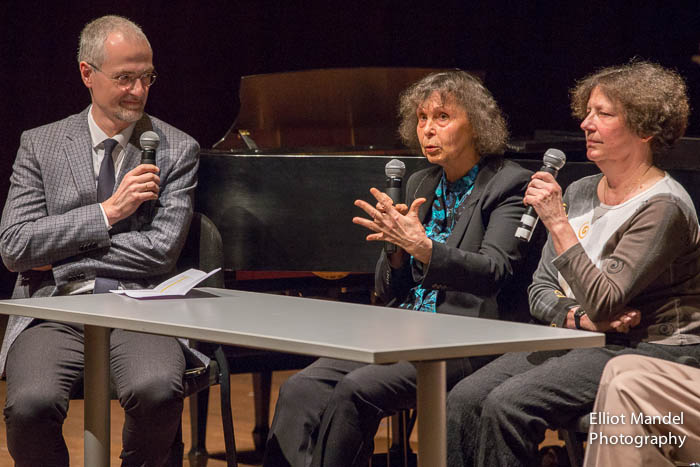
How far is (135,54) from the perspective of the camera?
3.24 metres

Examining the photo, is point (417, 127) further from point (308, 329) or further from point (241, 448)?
point (241, 448)

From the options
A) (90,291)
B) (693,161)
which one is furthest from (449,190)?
(90,291)

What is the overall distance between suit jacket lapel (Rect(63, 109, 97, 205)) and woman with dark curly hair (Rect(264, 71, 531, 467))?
0.92m

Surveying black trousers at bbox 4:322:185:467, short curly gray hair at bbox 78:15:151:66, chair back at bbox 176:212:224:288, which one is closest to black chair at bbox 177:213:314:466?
chair back at bbox 176:212:224:288

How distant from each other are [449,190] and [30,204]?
1337 mm

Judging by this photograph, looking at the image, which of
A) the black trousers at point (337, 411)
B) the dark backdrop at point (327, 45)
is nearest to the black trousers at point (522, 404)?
the black trousers at point (337, 411)

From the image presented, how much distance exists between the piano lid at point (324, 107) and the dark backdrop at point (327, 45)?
75.1 inches

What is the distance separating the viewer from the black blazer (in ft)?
9.14

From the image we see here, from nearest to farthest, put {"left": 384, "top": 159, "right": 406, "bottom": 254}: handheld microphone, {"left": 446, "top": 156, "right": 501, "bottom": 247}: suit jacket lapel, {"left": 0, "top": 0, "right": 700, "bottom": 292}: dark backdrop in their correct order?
{"left": 384, "top": 159, "right": 406, "bottom": 254}: handheld microphone
{"left": 446, "top": 156, "right": 501, "bottom": 247}: suit jacket lapel
{"left": 0, "top": 0, "right": 700, "bottom": 292}: dark backdrop

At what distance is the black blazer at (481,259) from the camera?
279 centimetres

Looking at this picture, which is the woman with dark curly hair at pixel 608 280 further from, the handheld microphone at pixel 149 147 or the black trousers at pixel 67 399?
the handheld microphone at pixel 149 147

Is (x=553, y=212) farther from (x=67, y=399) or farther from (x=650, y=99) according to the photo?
(x=67, y=399)

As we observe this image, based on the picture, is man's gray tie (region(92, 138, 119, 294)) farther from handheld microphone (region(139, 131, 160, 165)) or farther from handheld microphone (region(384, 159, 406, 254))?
handheld microphone (region(384, 159, 406, 254))

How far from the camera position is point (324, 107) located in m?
4.83
